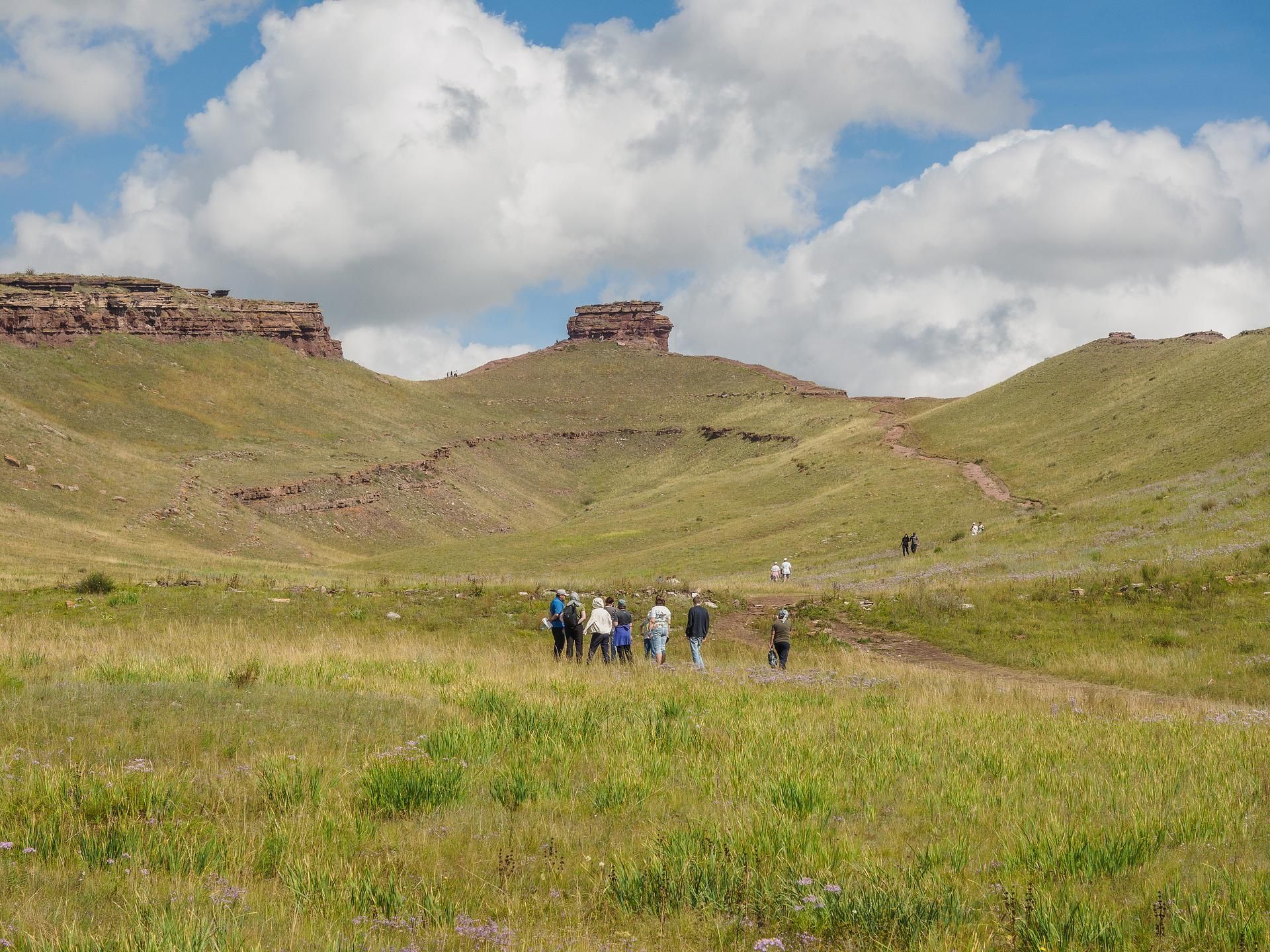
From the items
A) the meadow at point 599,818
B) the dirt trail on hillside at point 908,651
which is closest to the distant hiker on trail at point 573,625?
the dirt trail on hillside at point 908,651

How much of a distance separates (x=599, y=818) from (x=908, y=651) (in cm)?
2019

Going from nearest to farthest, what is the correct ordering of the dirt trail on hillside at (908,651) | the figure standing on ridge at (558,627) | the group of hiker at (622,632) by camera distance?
the dirt trail on hillside at (908,651) < the group of hiker at (622,632) < the figure standing on ridge at (558,627)

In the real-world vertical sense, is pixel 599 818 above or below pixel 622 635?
below

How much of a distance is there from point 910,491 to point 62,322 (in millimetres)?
94394

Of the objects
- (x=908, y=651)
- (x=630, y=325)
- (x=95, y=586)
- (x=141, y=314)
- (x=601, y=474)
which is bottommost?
(x=908, y=651)

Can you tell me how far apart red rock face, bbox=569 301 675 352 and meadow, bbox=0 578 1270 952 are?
183785mm

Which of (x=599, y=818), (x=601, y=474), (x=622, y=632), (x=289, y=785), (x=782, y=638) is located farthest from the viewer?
(x=601, y=474)

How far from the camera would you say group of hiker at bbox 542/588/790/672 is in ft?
72.8

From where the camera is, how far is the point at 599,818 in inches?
317

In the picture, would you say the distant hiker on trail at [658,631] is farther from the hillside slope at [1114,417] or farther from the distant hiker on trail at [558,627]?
the hillside slope at [1114,417]

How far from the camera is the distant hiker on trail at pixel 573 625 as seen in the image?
22.9 m

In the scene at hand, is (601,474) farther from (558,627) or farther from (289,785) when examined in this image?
(289,785)

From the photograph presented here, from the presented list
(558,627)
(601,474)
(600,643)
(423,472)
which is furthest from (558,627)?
(601,474)

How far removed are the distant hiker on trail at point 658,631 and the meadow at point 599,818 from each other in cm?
783
